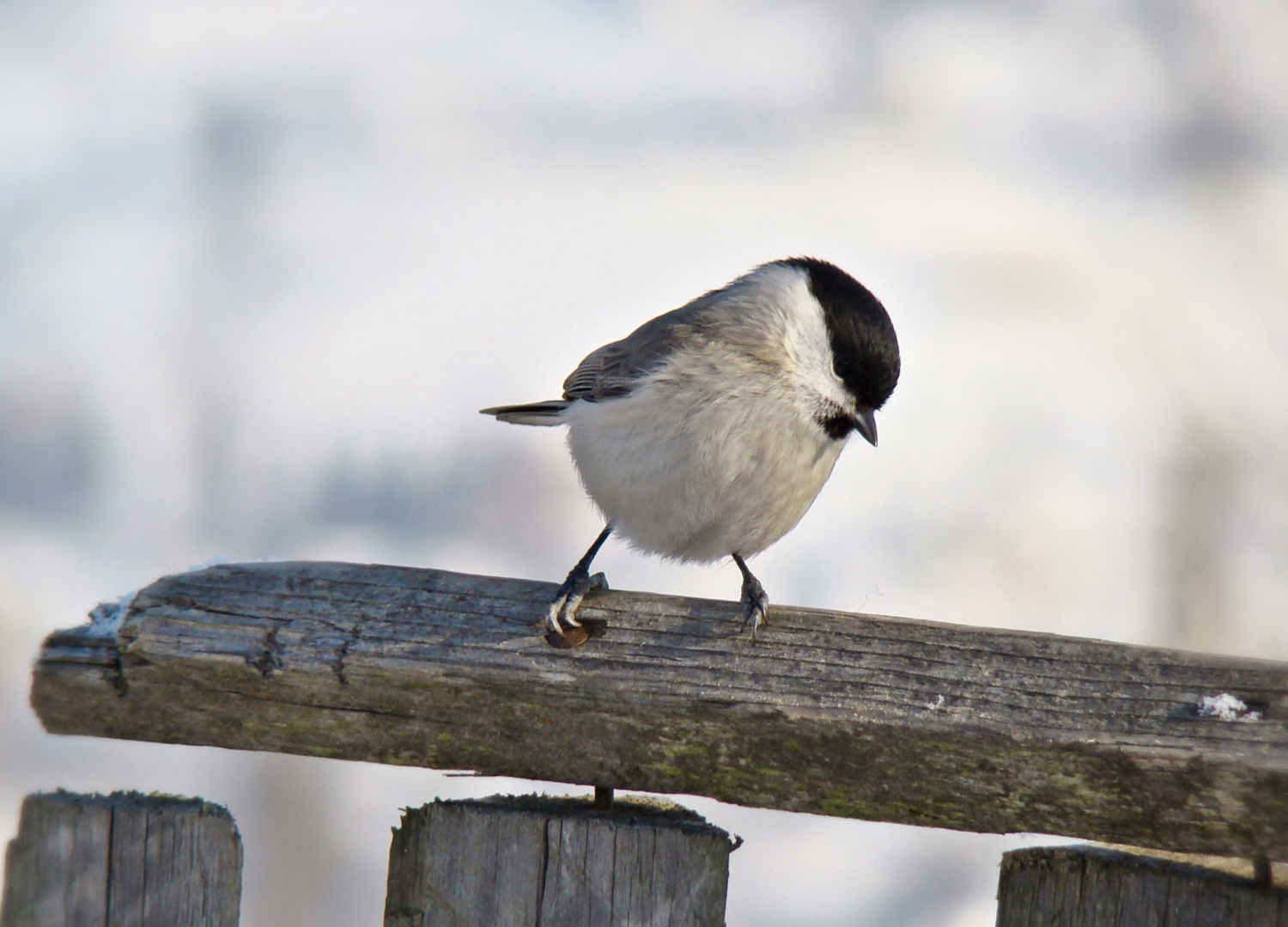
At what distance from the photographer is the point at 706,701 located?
1349mm

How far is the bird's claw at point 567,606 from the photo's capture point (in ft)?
4.72

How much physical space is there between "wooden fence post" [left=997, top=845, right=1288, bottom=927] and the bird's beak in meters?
1.22

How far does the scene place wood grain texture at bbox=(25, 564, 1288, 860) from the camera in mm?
1249

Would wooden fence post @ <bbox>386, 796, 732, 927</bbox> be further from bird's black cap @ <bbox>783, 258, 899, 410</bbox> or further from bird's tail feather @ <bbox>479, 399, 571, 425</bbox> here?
bird's tail feather @ <bbox>479, 399, 571, 425</bbox>

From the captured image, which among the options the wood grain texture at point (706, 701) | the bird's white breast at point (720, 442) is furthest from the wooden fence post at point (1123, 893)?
the bird's white breast at point (720, 442)

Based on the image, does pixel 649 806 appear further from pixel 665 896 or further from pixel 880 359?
pixel 880 359

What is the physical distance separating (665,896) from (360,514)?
2.77 metres

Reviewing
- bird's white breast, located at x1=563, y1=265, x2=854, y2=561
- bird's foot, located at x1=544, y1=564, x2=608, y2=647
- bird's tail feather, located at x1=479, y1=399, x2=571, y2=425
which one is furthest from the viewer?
bird's tail feather, located at x1=479, y1=399, x2=571, y2=425

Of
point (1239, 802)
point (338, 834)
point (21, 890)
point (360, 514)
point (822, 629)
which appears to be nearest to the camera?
point (1239, 802)

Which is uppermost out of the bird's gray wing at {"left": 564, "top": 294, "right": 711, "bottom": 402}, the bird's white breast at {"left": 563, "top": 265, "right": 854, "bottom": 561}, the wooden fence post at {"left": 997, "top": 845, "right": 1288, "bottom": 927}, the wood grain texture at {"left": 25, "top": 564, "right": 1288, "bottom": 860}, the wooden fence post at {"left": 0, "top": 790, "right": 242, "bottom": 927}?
the bird's gray wing at {"left": 564, "top": 294, "right": 711, "bottom": 402}

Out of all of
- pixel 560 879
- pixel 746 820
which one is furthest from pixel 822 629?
pixel 746 820

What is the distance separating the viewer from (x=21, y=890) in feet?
4.29

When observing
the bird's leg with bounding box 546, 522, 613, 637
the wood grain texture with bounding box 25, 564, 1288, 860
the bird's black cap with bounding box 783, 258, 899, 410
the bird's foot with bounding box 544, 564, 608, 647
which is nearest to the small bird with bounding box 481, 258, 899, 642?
the bird's black cap with bounding box 783, 258, 899, 410

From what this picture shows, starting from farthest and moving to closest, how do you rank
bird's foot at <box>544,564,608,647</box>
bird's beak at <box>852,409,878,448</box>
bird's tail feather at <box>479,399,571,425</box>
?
1. bird's tail feather at <box>479,399,571,425</box>
2. bird's beak at <box>852,409,878,448</box>
3. bird's foot at <box>544,564,608,647</box>
